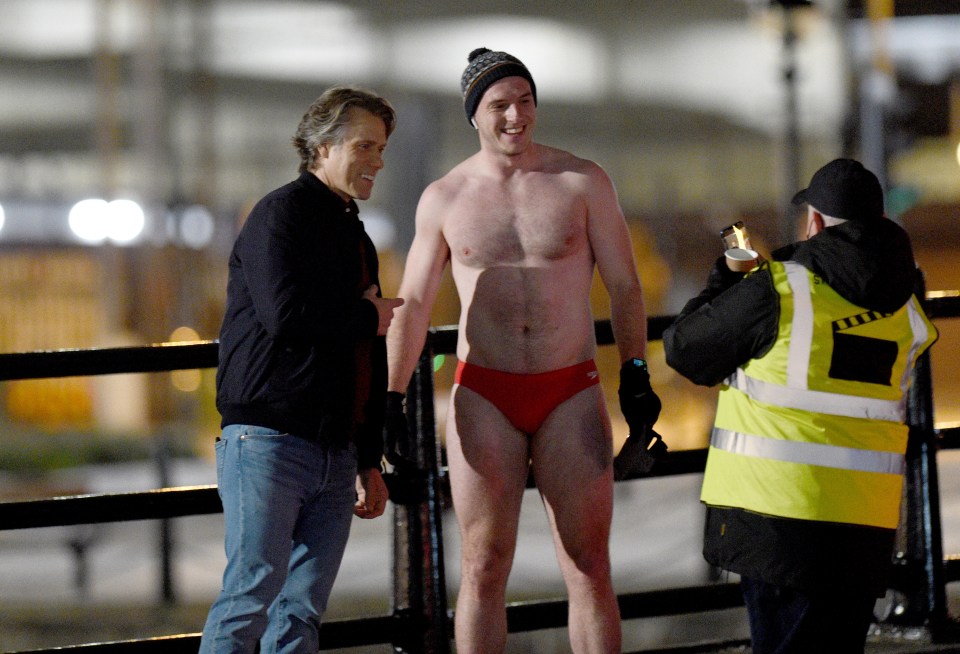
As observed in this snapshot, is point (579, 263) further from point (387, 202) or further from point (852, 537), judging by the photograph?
point (387, 202)

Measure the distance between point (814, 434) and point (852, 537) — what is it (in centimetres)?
26

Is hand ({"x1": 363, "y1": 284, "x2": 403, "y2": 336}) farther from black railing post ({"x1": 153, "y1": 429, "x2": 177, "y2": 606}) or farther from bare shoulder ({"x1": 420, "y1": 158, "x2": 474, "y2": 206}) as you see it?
black railing post ({"x1": 153, "y1": 429, "x2": 177, "y2": 606})

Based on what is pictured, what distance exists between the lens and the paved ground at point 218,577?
658 centimetres

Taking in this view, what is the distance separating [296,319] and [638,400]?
1.06 metres

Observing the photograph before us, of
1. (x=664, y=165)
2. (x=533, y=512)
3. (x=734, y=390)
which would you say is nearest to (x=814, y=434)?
(x=734, y=390)

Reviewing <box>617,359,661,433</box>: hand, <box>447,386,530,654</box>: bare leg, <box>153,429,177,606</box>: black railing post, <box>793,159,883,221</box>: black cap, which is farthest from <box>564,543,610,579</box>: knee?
<box>153,429,177,606</box>: black railing post

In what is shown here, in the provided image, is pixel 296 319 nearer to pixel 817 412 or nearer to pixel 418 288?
pixel 418 288

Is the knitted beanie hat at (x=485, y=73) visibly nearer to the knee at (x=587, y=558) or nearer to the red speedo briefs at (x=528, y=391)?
the red speedo briefs at (x=528, y=391)

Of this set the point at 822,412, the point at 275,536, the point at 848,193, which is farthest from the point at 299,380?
the point at 848,193

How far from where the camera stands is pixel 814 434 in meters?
2.91

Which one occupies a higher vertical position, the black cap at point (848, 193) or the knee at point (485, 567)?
the black cap at point (848, 193)

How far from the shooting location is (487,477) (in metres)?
3.49

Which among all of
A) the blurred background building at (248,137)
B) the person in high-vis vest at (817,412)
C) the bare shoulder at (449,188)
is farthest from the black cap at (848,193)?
the blurred background building at (248,137)

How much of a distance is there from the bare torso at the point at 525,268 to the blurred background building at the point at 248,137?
41.6ft
